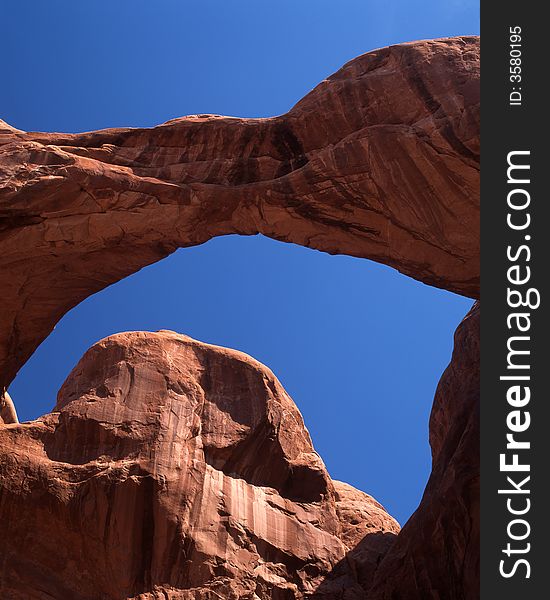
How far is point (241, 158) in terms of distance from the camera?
19.8 m

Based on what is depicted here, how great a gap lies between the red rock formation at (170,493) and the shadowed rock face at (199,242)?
1.9 inches

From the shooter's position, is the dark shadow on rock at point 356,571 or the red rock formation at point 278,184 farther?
the dark shadow on rock at point 356,571

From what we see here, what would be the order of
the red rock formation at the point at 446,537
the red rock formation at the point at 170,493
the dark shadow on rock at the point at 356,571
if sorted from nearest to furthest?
the red rock formation at the point at 446,537
the red rock formation at the point at 170,493
the dark shadow on rock at the point at 356,571

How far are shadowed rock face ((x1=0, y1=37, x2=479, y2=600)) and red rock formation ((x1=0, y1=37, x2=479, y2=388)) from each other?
0.04m

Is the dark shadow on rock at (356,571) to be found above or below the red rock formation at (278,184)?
below

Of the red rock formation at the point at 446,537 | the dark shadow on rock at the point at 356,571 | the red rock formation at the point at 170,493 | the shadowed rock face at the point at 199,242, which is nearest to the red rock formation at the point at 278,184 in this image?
the shadowed rock face at the point at 199,242

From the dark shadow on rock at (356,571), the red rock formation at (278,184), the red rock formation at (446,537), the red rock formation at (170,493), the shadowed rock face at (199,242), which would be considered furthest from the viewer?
the dark shadow on rock at (356,571)

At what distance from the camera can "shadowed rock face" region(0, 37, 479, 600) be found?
59.3 feet

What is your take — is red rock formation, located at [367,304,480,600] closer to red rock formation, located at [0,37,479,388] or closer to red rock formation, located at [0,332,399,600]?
red rock formation, located at [0,332,399,600]

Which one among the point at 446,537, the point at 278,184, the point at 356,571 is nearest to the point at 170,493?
the point at 356,571

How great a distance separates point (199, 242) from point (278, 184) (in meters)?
2.27

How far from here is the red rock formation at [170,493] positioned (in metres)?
19.0

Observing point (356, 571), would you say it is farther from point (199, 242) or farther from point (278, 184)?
point (278, 184)

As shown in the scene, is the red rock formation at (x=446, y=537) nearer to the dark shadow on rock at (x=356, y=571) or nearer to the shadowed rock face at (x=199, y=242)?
the shadowed rock face at (x=199, y=242)
